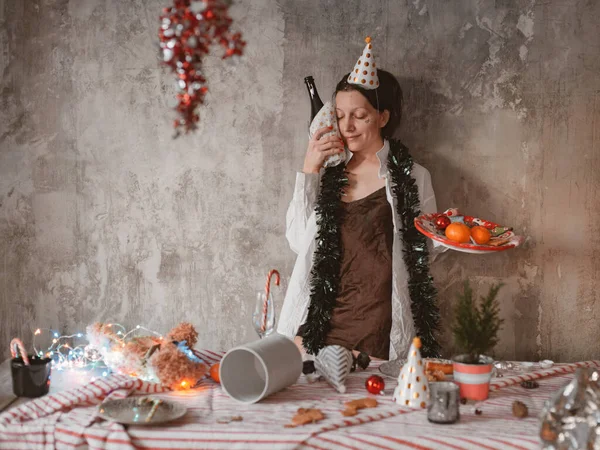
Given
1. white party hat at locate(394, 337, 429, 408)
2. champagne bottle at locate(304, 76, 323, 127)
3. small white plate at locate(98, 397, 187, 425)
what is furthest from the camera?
champagne bottle at locate(304, 76, 323, 127)

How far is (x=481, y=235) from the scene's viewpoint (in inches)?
99.7

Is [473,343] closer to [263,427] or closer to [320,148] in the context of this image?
[263,427]

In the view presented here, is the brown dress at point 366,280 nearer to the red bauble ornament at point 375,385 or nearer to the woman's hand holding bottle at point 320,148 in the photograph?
the woman's hand holding bottle at point 320,148

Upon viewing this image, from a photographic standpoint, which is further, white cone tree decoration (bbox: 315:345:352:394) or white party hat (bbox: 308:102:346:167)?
white party hat (bbox: 308:102:346:167)

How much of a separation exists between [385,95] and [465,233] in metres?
0.85

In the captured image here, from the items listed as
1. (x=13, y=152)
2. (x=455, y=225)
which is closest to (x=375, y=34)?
(x=455, y=225)

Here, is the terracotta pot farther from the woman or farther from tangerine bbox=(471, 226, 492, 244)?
the woman

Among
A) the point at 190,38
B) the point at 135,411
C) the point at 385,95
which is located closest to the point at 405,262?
the point at 385,95

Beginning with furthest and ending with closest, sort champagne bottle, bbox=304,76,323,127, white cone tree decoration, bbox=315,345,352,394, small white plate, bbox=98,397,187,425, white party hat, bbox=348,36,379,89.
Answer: champagne bottle, bbox=304,76,323,127, white party hat, bbox=348,36,379,89, white cone tree decoration, bbox=315,345,352,394, small white plate, bbox=98,397,187,425

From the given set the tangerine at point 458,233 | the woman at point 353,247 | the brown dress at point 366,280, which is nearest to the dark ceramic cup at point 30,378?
the woman at point 353,247

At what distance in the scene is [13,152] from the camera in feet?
11.2

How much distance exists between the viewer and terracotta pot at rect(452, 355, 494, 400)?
195 cm

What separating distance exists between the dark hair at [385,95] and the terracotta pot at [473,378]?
1.40m

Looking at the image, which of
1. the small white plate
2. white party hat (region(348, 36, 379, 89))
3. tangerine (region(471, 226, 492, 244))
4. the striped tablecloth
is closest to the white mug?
the striped tablecloth
